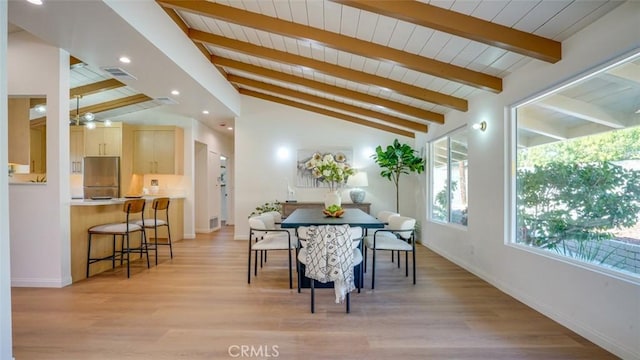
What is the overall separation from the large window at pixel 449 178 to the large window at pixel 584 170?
1.31m

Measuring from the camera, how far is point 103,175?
20.6 ft

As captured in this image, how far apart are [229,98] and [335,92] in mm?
2111

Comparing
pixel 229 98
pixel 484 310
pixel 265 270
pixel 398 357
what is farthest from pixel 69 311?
pixel 229 98

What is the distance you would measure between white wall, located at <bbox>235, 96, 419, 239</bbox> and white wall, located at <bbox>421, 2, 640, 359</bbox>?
2.06 m

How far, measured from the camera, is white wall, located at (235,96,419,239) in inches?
257

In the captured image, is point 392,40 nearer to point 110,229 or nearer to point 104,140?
point 110,229

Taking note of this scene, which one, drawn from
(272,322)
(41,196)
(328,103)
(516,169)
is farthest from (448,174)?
(41,196)

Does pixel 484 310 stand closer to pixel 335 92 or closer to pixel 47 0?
pixel 335 92

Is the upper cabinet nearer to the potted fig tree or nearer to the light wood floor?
the light wood floor

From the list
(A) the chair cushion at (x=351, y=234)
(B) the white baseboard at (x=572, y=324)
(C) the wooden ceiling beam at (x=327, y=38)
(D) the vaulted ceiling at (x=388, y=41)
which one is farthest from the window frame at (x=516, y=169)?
(A) the chair cushion at (x=351, y=234)

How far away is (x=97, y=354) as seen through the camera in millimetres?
2102

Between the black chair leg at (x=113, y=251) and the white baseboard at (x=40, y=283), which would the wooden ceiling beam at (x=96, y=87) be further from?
the white baseboard at (x=40, y=283)

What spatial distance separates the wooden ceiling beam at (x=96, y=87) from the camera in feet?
17.6

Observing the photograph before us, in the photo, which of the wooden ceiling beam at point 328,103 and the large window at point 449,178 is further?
the wooden ceiling beam at point 328,103
